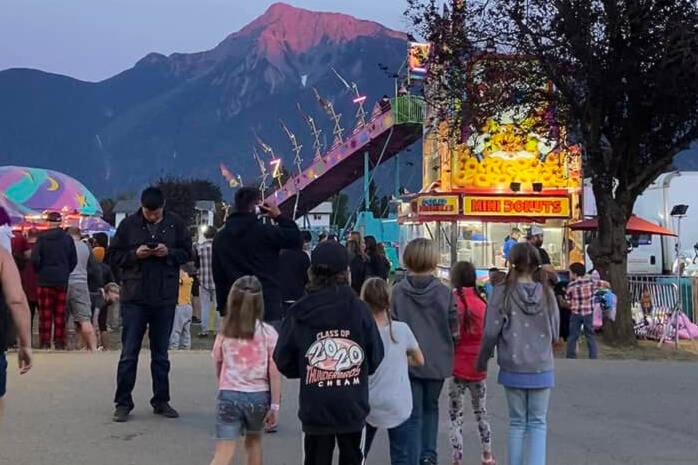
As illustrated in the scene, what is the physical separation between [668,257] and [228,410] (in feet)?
81.4

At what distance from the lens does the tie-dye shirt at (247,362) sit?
17.2 feet

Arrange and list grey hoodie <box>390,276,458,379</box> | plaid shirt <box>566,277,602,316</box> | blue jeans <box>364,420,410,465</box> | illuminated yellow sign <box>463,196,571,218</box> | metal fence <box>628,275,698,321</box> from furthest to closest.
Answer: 1. illuminated yellow sign <box>463,196,571,218</box>
2. metal fence <box>628,275,698,321</box>
3. plaid shirt <box>566,277,602,316</box>
4. grey hoodie <box>390,276,458,379</box>
5. blue jeans <box>364,420,410,465</box>

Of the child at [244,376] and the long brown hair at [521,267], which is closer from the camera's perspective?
the child at [244,376]

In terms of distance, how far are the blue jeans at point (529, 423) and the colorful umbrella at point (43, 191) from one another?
26.5m

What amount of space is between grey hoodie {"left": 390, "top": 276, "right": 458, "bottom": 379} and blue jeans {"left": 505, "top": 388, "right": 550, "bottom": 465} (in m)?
0.51

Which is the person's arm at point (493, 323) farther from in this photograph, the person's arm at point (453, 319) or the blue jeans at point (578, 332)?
A: the blue jeans at point (578, 332)

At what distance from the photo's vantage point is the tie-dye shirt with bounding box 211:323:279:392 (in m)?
5.23

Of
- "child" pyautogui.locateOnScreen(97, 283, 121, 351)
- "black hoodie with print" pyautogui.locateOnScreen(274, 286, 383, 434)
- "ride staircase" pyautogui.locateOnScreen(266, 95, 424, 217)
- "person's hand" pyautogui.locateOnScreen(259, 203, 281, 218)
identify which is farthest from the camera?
"ride staircase" pyautogui.locateOnScreen(266, 95, 424, 217)

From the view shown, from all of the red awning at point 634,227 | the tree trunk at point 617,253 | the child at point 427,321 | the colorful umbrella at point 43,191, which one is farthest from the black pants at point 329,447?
the colorful umbrella at point 43,191

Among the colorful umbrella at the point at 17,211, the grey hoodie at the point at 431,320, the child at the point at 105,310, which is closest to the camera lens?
the grey hoodie at the point at 431,320

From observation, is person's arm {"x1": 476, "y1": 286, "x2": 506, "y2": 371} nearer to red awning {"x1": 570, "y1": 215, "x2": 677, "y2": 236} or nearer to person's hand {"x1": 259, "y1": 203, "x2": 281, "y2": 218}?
person's hand {"x1": 259, "y1": 203, "x2": 281, "y2": 218}

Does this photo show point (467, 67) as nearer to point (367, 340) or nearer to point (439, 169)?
point (439, 169)

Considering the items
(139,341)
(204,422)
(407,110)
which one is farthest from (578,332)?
(407,110)

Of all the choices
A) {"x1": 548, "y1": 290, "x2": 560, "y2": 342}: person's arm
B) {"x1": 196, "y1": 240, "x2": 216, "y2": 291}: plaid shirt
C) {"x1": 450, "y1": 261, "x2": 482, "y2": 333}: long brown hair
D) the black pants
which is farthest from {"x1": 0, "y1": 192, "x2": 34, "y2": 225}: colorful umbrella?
the black pants
